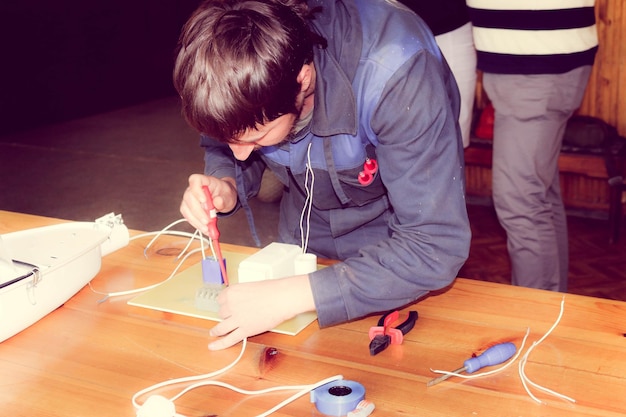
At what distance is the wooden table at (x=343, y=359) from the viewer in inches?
43.1

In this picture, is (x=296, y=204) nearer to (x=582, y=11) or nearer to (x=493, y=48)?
(x=493, y=48)

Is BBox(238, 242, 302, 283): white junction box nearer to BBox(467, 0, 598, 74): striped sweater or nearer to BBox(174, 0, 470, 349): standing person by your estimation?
BBox(174, 0, 470, 349): standing person

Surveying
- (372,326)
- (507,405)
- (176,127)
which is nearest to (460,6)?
(372,326)

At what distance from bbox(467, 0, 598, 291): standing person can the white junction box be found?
111cm

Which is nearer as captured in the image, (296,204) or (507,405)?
(507,405)

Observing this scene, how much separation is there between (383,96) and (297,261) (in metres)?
0.35

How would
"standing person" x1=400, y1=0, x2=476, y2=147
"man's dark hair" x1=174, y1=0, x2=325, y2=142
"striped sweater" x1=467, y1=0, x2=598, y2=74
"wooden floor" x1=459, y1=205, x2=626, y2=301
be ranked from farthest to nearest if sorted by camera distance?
"wooden floor" x1=459, y1=205, x2=626, y2=301
"standing person" x1=400, y1=0, x2=476, y2=147
"striped sweater" x1=467, y1=0, x2=598, y2=74
"man's dark hair" x1=174, y1=0, x2=325, y2=142

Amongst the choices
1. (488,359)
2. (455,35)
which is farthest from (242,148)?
(455,35)

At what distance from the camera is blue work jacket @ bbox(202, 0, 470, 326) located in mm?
1287

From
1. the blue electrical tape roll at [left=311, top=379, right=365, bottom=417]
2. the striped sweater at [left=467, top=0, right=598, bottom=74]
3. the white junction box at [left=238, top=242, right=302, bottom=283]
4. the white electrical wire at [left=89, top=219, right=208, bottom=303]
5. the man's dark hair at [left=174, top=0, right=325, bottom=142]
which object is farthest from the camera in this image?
the striped sweater at [left=467, top=0, right=598, bottom=74]

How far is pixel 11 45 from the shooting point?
6.11 m

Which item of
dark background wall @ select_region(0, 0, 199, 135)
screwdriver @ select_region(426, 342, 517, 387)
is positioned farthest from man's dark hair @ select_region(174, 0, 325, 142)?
dark background wall @ select_region(0, 0, 199, 135)

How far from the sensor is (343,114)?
1.38m

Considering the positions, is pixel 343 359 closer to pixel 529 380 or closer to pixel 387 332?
pixel 387 332
